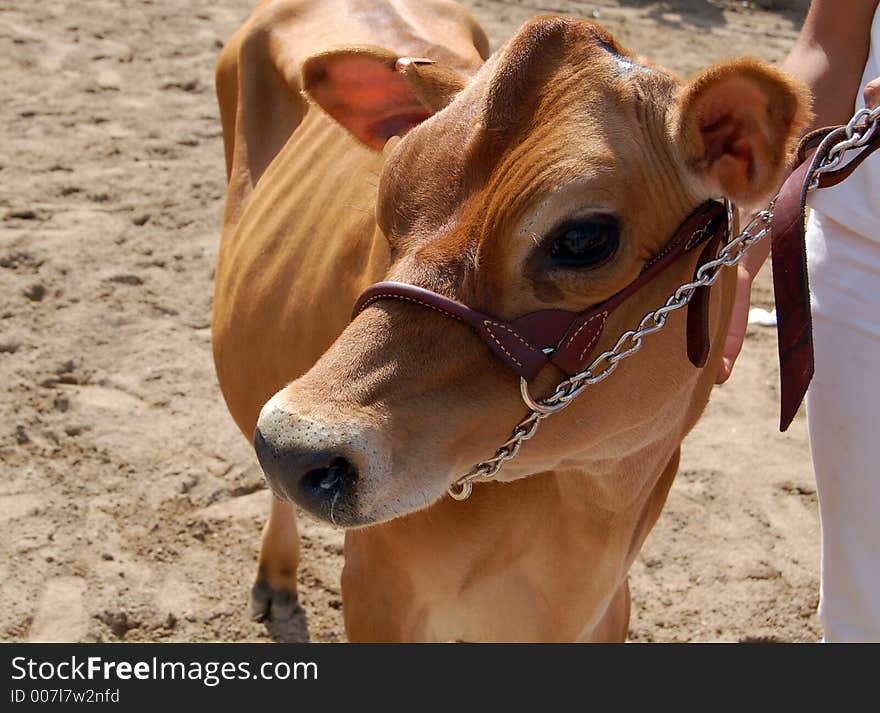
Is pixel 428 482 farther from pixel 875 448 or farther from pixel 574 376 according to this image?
pixel 875 448

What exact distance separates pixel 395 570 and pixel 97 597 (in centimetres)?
137

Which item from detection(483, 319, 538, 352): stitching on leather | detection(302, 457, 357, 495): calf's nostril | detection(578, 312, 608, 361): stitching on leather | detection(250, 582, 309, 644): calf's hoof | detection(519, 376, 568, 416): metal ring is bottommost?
detection(250, 582, 309, 644): calf's hoof

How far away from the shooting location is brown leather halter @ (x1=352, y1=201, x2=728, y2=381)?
1.91 meters

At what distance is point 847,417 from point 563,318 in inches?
39.0

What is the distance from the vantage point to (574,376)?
2.02 meters

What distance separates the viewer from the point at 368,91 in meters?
2.56

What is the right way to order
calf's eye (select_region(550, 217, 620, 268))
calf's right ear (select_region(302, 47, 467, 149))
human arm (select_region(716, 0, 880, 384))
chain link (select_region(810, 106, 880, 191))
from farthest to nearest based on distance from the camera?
human arm (select_region(716, 0, 880, 384))
calf's right ear (select_region(302, 47, 467, 149))
chain link (select_region(810, 106, 880, 191))
calf's eye (select_region(550, 217, 620, 268))

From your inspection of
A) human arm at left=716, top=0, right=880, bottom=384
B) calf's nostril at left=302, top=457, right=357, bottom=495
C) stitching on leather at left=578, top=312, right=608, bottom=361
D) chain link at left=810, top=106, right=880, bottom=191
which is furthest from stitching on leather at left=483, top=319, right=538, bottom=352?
human arm at left=716, top=0, right=880, bottom=384

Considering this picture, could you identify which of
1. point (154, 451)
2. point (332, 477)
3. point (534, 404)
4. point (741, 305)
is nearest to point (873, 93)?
point (741, 305)

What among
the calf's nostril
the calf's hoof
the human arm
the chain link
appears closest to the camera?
the calf's nostril

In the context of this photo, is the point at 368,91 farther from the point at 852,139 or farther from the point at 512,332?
the point at 852,139

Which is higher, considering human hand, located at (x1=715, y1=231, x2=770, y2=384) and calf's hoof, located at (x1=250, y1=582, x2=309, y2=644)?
human hand, located at (x1=715, y1=231, x2=770, y2=384)

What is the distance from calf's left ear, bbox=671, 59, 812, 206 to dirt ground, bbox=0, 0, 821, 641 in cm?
222

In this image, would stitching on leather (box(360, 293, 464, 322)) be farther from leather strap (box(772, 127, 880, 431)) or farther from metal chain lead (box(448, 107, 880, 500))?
leather strap (box(772, 127, 880, 431))
